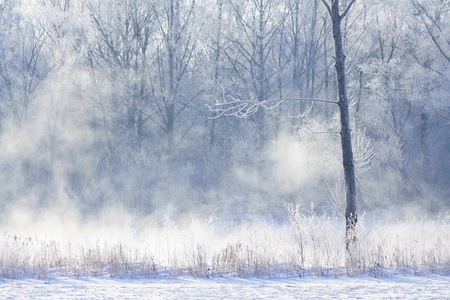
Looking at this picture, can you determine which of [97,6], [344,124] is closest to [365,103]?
[97,6]

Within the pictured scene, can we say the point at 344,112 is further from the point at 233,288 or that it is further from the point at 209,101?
the point at 209,101

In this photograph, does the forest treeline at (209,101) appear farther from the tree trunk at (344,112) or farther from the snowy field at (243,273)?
the snowy field at (243,273)

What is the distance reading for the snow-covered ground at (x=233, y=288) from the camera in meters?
5.94

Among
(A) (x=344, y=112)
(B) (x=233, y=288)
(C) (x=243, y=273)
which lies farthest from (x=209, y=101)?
(B) (x=233, y=288)

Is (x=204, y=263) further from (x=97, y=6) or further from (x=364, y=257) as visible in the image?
(x=97, y=6)

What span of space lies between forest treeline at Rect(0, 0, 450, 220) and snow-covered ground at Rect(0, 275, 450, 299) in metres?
15.4

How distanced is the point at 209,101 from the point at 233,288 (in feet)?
70.9

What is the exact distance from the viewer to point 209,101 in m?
27.5

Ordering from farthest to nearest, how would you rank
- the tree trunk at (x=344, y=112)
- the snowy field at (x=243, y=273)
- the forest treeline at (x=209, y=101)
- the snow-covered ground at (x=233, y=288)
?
the forest treeline at (x=209, y=101), the tree trunk at (x=344, y=112), the snowy field at (x=243, y=273), the snow-covered ground at (x=233, y=288)

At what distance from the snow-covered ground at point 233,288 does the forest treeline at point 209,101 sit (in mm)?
15389

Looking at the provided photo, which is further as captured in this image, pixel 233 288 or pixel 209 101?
pixel 209 101

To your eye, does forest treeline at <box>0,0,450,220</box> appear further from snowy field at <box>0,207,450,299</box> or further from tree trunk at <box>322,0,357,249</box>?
snowy field at <box>0,207,450,299</box>

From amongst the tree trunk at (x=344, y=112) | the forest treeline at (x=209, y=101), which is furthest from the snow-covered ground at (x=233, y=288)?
the forest treeline at (x=209, y=101)

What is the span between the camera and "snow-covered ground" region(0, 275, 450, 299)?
5941 millimetres
